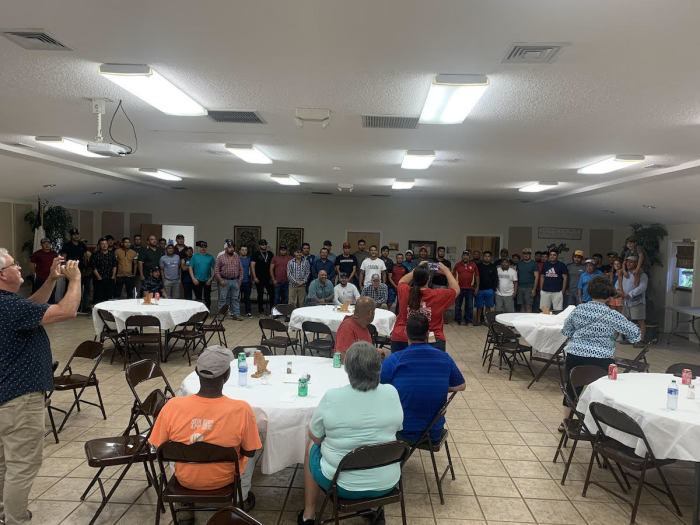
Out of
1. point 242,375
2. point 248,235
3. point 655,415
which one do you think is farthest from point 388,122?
point 248,235

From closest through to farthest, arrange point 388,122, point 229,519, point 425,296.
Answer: point 229,519 < point 425,296 < point 388,122

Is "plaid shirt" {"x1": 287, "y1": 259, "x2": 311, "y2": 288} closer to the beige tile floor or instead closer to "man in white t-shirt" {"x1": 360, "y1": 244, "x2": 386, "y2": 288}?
"man in white t-shirt" {"x1": 360, "y1": 244, "x2": 386, "y2": 288}

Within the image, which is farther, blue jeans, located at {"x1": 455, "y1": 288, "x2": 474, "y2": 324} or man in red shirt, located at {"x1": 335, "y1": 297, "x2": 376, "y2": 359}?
blue jeans, located at {"x1": 455, "y1": 288, "x2": 474, "y2": 324}

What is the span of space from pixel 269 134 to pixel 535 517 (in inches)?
199

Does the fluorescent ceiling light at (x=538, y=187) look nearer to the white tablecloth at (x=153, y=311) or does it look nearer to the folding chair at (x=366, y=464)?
the white tablecloth at (x=153, y=311)

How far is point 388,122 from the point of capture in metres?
5.29

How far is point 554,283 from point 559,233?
3968 mm

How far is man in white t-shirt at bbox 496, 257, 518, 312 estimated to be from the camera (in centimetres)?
1131

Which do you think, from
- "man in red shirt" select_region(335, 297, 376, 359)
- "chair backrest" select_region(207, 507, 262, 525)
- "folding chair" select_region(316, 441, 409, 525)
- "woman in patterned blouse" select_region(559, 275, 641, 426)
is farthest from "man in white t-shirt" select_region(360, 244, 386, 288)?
"chair backrest" select_region(207, 507, 262, 525)

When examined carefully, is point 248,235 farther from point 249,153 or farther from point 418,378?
point 418,378

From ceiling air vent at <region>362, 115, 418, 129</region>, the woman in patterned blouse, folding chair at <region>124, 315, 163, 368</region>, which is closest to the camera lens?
the woman in patterned blouse

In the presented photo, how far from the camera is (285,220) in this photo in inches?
580

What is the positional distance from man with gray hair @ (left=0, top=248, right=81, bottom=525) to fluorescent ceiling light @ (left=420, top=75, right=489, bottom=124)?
302 centimetres

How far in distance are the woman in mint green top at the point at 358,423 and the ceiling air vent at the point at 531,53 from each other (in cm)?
215
